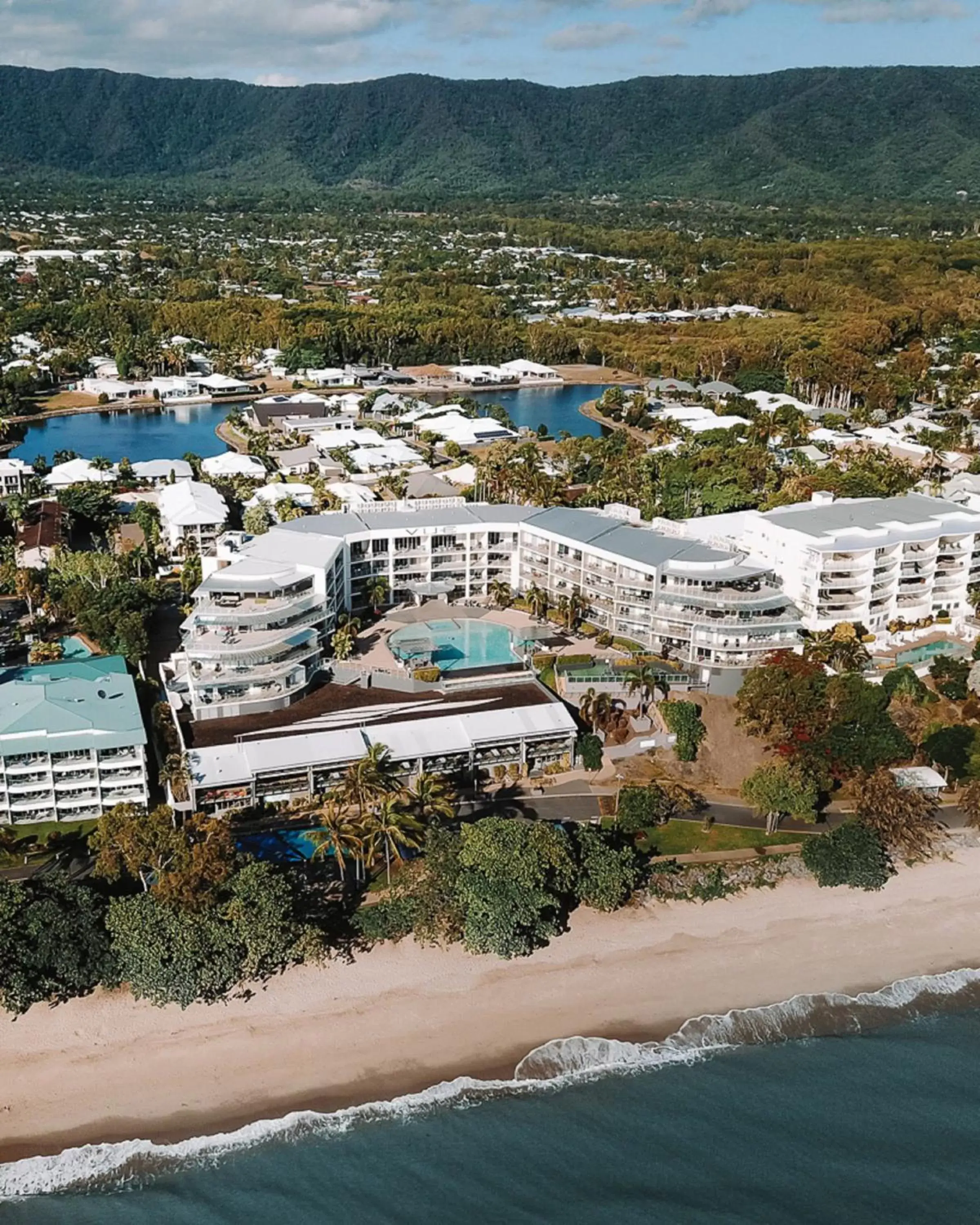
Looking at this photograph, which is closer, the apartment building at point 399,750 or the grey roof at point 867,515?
the apartment building at point 399,750

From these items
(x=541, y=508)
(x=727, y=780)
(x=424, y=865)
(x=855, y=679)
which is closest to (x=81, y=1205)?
(x=424, y=865)

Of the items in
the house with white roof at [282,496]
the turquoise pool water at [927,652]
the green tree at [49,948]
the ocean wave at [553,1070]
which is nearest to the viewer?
the ocean wave at [553,1070]

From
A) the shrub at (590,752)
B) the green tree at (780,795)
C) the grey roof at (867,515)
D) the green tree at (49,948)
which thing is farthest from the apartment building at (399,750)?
the grey roof at (867,515)

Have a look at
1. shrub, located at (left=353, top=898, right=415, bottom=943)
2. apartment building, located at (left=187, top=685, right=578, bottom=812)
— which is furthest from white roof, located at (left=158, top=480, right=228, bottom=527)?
shrub, located at (left=353, top=898, right=415, bottom=943)

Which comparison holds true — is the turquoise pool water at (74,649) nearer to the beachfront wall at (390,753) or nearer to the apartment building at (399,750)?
the apartment building at (399,750)

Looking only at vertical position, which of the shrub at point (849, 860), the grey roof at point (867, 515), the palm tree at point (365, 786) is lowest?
the shrub at point (849, 860)
